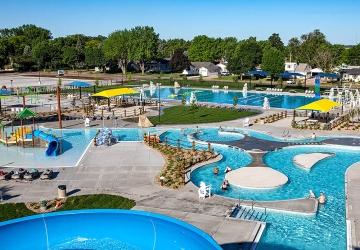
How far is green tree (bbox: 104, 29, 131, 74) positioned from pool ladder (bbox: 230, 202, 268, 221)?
91.1 meters

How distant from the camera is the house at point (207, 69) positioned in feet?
364

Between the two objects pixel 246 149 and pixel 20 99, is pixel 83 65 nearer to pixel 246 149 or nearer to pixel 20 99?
pixel 20 99

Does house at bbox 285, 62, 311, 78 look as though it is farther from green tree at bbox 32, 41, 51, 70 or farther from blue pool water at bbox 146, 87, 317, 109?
green tree at bbox 32, 41, 51, 70

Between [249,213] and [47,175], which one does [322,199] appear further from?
[47,175]

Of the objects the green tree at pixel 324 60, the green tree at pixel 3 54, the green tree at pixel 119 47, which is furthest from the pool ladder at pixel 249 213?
the green tree at pixel 3 54

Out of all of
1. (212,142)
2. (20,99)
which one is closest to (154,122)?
(212,142)

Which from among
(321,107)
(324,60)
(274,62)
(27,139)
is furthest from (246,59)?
(27,139)

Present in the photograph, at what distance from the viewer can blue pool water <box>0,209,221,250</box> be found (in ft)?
52.3

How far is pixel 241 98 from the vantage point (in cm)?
6619

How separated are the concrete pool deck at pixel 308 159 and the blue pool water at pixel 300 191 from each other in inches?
13.8

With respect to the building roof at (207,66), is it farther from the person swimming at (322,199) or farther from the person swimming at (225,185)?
the person swimming at (322,199)

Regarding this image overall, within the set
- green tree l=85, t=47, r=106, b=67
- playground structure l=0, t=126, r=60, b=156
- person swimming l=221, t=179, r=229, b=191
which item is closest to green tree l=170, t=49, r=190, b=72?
green tree l=85, t=47, r=106, b=67

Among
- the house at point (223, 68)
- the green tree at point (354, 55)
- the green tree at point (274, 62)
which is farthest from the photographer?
the green tree at point (354, 55)

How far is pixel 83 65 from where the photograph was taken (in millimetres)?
135500
